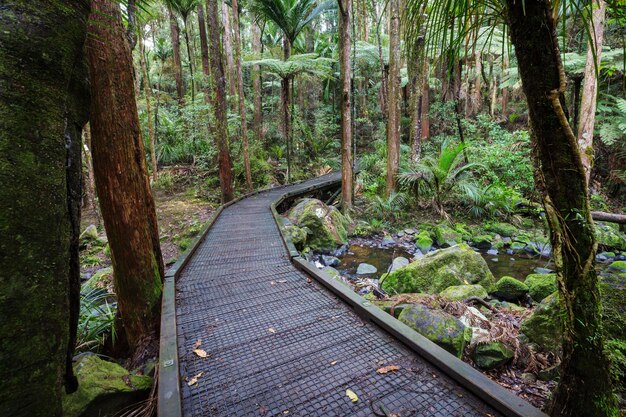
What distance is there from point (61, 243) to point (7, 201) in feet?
0.61

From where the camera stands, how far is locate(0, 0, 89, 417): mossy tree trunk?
768mm

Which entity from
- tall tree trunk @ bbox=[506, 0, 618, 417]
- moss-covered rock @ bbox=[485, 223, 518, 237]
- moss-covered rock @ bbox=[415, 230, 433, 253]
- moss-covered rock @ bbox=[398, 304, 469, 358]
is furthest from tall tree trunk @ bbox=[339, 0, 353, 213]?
tall tree trunk @ bbox=[506, 0, 618, 417]

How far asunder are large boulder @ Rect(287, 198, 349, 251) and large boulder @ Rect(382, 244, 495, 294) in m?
2.73

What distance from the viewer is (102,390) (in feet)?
6.76

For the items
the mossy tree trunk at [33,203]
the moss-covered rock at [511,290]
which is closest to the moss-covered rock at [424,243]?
the moss-covered rock at [511,290]

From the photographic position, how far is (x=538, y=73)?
A: 50.1 inches

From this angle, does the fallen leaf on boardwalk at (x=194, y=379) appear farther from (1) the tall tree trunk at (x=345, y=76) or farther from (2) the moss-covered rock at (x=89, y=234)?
(1) the tall tree trunk at (x=345, y=76)

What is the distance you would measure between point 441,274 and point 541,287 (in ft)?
4.24

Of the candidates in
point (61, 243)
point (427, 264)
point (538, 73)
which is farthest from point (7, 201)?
point (427, 264)

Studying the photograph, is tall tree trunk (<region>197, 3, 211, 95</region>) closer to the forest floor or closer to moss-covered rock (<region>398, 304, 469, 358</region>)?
the forest floor

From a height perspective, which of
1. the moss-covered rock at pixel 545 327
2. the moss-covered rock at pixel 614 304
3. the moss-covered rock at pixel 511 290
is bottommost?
the moss-covered rock at pixel 511 290

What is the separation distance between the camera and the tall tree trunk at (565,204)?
1.25 metres

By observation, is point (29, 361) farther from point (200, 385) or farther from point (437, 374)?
point (437, 374)

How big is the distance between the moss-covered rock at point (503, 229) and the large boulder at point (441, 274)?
3759 millimetres
